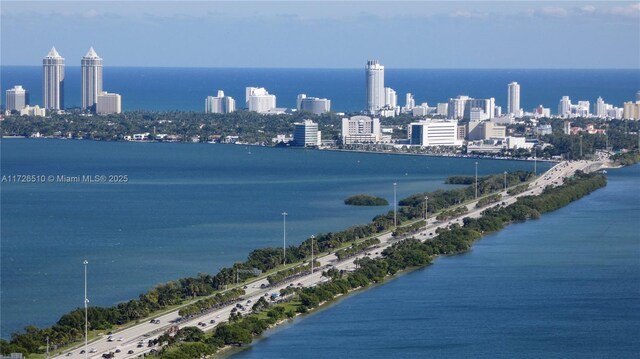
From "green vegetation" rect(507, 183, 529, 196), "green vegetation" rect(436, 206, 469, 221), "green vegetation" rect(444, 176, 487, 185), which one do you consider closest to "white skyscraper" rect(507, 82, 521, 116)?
"green vegetation" rect(444, 176, 487, 185)

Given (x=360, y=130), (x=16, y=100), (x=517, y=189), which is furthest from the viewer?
(x=16, y=100)

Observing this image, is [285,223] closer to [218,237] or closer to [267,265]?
[218,237]

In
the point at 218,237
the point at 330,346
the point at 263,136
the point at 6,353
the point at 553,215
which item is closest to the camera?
the point at 6,353

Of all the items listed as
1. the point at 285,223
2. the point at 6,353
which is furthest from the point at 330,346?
the point at 285,223

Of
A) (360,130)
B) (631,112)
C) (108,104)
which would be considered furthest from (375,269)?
(108,104)

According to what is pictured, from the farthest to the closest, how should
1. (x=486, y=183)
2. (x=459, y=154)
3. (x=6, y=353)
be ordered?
(x=459, y=154) < (x=486, y=183) < (x=6, y=353)

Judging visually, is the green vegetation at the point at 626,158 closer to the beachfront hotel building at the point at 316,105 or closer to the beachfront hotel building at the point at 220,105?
the beachfront hotel building at the point at 316,105

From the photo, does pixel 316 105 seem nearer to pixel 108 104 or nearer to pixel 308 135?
pixel 108 104
